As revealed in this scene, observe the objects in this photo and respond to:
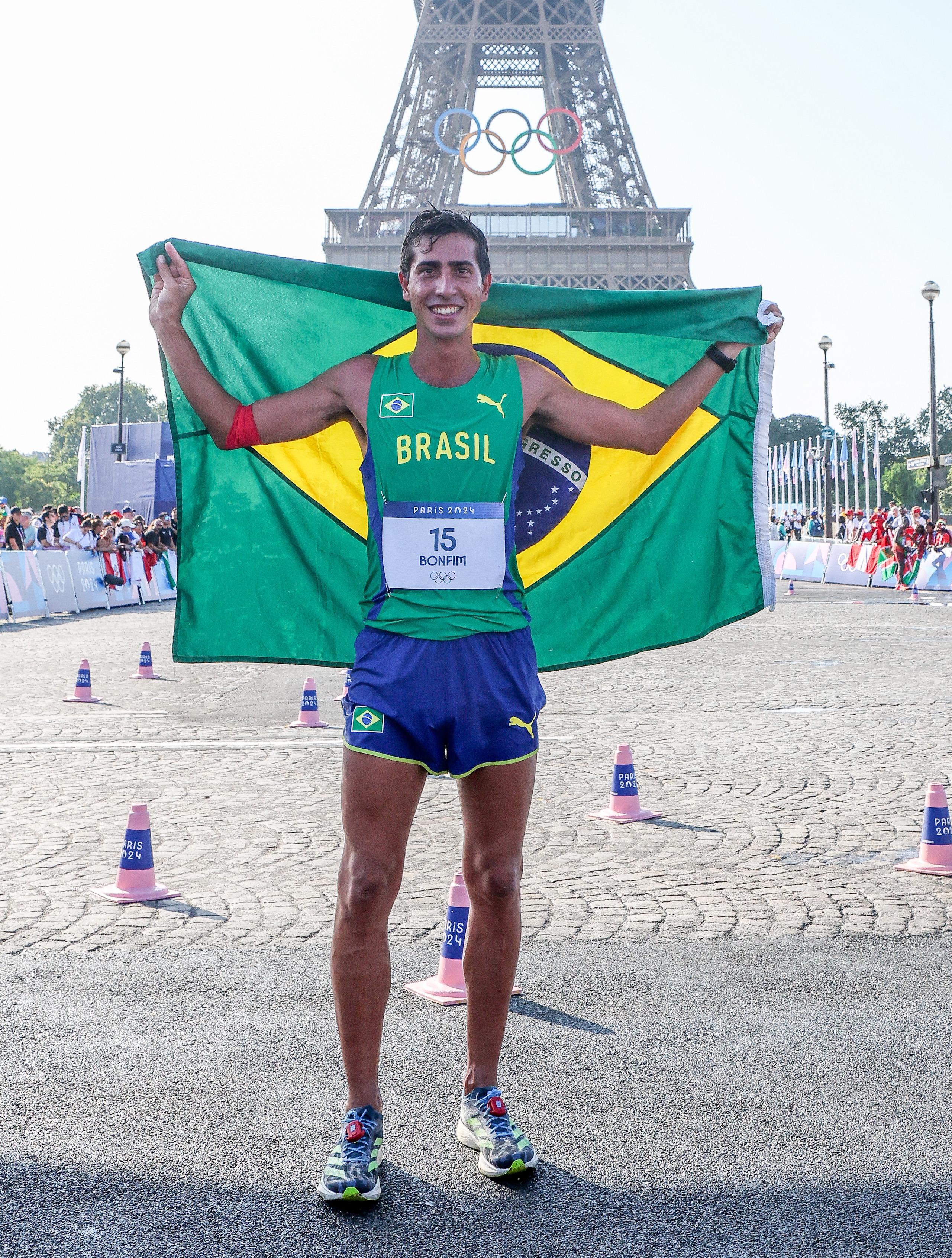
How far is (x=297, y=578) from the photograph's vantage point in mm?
3980

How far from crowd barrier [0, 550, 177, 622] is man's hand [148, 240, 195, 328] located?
17704mm

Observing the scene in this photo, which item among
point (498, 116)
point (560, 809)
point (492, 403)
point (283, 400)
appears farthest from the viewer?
point (498, 116)

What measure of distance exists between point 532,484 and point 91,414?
147217 mm

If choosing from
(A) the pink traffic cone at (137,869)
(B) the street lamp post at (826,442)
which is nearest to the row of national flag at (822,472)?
(B) the street lamp post at (826,442)

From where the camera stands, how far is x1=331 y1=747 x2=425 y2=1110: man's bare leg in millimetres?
2953

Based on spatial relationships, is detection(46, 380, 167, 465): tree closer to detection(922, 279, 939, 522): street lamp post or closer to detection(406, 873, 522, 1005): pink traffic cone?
detection(922, 279, 939, 522): street lamp post

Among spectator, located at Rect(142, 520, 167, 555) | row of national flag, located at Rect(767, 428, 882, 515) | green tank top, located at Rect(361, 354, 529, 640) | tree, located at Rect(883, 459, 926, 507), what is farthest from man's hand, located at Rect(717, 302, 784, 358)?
tree, located at Rect(883, 459, 926, 507)

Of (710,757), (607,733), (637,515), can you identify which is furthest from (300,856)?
(607,733)

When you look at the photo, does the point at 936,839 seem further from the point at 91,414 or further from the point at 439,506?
the point at 91,414

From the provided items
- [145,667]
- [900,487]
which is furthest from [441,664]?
[900,487]

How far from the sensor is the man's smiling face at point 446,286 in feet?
10.0

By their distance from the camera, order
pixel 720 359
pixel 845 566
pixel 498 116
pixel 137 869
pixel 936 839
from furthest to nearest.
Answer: pixel 498 116
pixel 845 566
pixel 936 839
pixel 137 869
pixel 720 359

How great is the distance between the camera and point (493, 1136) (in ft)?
9.73

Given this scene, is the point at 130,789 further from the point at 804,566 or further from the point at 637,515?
the point at 804,566
